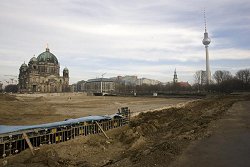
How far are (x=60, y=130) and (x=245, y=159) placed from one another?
13921 mm

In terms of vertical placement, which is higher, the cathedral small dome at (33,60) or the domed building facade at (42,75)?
the cathedral small dome at (33,60)

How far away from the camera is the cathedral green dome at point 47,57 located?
513 feet

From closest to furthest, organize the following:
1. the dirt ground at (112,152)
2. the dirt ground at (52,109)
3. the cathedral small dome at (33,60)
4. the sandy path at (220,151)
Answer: the sandy path at (220,151), the dirt ground at (112,152), the dirt ground at (52,109), the cathedral small dome at (33,60)

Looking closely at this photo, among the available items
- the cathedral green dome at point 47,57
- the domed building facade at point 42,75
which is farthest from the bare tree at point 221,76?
the cathedral green dome at point 47,57

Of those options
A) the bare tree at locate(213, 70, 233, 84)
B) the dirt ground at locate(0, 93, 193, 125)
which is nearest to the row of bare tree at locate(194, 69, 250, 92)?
the bare tree at locate(213, 70, 233, 84)

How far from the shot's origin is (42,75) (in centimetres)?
15288

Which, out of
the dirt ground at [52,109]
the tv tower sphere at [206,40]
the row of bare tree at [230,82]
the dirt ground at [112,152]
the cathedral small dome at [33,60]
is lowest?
the dirt ground at [112,152]

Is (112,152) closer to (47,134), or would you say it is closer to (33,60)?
(47,134)

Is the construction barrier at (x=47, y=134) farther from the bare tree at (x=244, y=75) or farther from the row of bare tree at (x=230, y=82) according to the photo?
the bare tree at (x=244, y=75)

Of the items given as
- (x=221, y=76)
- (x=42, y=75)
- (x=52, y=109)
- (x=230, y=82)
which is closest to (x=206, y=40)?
(x=221, y=76)

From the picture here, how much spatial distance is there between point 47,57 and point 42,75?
12.1m

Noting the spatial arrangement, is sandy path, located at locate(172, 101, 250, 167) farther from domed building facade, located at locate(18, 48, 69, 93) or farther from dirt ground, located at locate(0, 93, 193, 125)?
domed building facade, located at locate(18, 48, 69, 93)

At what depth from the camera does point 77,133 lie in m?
23.5

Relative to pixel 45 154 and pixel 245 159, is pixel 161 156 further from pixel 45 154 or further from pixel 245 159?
pixel 45 154
